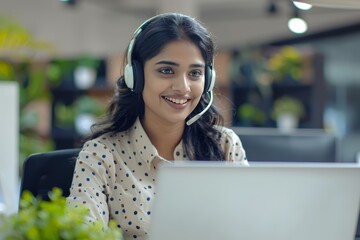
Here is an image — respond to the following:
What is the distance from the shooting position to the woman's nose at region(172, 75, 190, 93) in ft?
5.99

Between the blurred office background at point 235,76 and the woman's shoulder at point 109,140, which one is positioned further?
the blurred office background at point 235,76

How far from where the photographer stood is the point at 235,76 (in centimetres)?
751

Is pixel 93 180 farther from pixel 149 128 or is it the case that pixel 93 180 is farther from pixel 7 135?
pixel 7 135

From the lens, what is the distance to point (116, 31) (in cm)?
1095

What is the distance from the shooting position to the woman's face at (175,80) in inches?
72.5

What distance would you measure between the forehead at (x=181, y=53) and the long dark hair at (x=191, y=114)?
0.01 m

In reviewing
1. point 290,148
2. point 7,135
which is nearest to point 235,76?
point 7,135

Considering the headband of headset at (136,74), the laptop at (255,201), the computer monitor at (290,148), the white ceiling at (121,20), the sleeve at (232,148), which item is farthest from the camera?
the white ceiling at (121,20)

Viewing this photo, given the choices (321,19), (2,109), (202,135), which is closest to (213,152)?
(202,135)

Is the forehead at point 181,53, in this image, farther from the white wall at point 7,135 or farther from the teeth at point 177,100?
the white wall at point 7,135

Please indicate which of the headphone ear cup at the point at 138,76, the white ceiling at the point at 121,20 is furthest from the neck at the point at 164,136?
the white ceiling at the point at 121,20

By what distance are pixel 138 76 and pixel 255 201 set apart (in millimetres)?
781

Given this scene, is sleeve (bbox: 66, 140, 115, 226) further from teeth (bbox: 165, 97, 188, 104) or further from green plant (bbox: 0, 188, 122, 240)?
green plant (bbox: 0, 188, 122, 240)

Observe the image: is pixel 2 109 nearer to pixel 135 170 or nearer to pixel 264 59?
pixel 135 170
